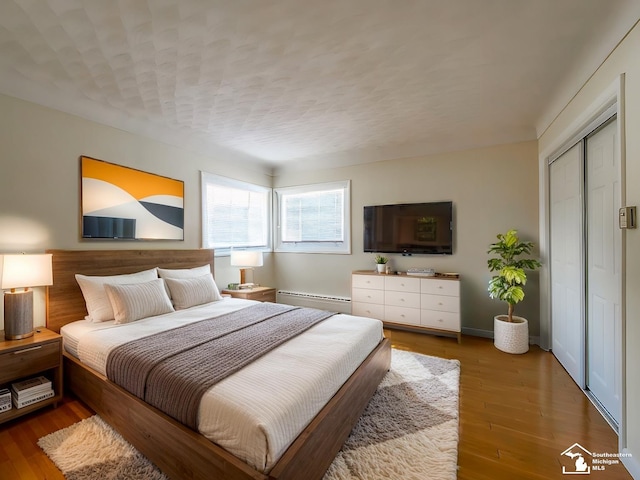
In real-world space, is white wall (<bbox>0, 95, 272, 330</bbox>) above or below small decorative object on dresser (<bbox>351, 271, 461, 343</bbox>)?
above

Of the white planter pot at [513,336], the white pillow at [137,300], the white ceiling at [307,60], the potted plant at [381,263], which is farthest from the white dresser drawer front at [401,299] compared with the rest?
the white pillow at [137,300]

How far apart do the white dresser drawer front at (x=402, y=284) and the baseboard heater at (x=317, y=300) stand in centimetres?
88

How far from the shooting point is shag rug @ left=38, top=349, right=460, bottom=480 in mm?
1538

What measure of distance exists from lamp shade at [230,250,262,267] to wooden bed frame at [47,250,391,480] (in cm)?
145

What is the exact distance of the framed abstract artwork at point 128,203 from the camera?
9.12 ft

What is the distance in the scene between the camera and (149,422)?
61.1 inches

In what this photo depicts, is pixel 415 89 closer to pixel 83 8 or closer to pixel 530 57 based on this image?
pixel 530 57

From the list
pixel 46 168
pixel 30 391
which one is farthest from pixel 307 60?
pixel 30 391

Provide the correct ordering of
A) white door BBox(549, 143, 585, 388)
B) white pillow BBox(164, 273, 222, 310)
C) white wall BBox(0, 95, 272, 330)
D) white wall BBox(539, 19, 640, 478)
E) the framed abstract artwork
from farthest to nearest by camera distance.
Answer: white pillow BBox(164, 273, 222, 310) < the framed abstract artwork < white door BBox(549, 143, 585, 388) < white wall BBox(0, 95, 272, 330) < white wall BBox(539, 19, 640, 478)

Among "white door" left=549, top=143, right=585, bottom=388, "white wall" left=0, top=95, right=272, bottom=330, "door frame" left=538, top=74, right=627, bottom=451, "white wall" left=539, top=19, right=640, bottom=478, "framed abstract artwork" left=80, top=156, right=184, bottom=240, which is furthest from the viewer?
"framed abstract artwork" left=80, top=156, right=184, bottom=240

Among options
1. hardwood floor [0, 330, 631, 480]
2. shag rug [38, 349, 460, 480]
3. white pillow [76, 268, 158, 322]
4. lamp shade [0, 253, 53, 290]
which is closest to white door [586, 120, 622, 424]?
hardwood floor [0, 330, 631, 480]

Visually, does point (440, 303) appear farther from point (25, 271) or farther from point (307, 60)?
point (25, 271)

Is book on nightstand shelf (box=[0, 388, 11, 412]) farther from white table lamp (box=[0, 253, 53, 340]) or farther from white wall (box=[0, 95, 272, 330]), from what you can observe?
white wall (box=[0, 95, 272, 330])

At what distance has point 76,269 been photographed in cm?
264
